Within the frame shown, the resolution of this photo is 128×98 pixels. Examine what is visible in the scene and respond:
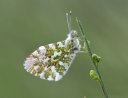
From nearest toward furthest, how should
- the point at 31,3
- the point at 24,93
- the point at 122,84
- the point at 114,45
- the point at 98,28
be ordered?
the point at 122,84
the point at 24,93
the point at 114,45
the point at 98,28
the point at 31,3

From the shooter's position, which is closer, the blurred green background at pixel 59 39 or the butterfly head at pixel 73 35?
the butterfly head at pixel 73 35

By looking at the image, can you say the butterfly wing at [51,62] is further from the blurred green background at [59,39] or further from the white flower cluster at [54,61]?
the blurred green background at [59,39]

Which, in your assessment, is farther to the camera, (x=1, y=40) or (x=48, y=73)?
(x=1, y=40)

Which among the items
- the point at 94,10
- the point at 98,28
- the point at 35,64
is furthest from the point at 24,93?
the point at 35,64

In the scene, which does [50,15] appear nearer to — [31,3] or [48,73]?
[31,3]

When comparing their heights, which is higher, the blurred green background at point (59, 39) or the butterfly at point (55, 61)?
the blurred green background at point (59, 39)

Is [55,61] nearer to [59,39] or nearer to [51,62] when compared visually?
[51,62]

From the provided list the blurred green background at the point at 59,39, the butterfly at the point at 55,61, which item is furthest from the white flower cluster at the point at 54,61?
the blurred green background at the point at 59,39

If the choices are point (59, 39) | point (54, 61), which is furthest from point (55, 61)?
point (59, 39)
